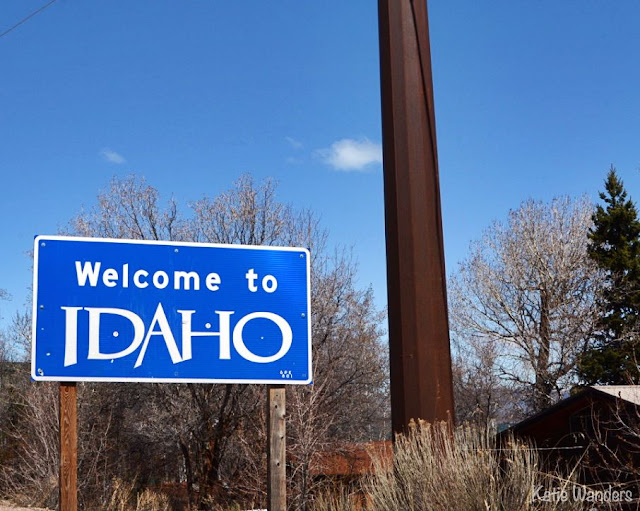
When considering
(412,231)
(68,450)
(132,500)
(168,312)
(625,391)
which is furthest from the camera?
(132,500)

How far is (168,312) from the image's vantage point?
13.5ft

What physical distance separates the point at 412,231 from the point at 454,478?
1597mm

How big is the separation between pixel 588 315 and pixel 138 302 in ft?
115

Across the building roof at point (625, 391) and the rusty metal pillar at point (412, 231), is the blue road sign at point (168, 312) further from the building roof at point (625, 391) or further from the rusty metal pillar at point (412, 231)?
the building roof at point (625, 391)

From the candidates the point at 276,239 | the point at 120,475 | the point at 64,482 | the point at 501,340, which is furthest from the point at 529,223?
the point at 64,482

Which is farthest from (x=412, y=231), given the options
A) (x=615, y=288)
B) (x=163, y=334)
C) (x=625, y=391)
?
(x=615, y=288)

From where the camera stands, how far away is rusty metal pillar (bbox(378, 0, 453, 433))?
16.8 ft

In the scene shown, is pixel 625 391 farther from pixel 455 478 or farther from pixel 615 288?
pixel 615 288

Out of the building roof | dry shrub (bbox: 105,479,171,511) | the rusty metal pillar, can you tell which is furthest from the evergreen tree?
the rusty metal pillar

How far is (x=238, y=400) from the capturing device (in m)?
22.8

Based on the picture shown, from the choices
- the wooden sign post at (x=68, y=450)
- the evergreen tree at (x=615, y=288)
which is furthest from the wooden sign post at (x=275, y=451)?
the evergreen tree at (x=615, y=288)

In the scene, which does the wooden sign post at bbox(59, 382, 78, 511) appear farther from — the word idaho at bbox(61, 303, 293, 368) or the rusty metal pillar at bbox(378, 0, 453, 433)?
the rusty metal pillar at bbox(378, 0, 453, 433)

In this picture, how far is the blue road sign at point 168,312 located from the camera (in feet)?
13.0

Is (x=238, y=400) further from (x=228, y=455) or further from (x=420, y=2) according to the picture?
(x=420, y=2)
